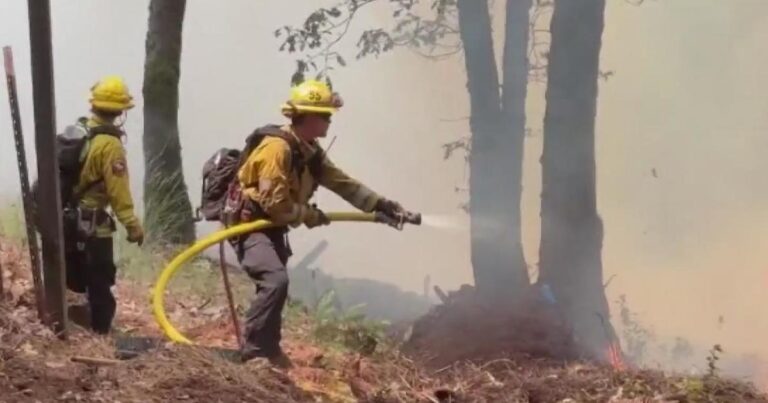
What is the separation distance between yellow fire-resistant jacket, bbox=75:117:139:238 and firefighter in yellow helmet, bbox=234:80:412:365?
2.40 feet

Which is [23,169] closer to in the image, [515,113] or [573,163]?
[573,163]

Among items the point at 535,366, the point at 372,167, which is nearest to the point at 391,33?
the point at 372,167

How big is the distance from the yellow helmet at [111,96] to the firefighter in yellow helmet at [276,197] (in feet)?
3.08

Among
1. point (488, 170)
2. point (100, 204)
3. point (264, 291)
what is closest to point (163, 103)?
point (488, 170)

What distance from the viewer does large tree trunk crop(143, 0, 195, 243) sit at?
397 inches

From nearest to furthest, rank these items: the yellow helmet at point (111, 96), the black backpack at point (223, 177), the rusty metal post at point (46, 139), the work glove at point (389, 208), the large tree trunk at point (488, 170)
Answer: the rusty metal post at point (46, 139), the black backpack at point (223, 177), the work glove at point (389, 208), the yellow helmet at point (111, 96), the large tree trunk at point (488, 170)

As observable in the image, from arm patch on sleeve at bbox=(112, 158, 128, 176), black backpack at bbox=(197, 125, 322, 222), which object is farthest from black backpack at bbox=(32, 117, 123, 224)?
black backpack at bbox=(197, 125, 322, 222)

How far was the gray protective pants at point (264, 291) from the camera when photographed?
5953mm

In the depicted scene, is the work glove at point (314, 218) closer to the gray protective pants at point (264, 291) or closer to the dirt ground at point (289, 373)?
the gray protective pants at point (264, 291)

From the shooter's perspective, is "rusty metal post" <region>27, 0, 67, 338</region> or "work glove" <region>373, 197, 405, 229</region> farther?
"work glove" <region>373, 197, 405, 229</region>

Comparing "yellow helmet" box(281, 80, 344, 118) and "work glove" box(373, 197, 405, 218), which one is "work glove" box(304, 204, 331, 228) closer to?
"work glove" box(373, 197, 405, 218)

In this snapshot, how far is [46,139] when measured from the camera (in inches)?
223

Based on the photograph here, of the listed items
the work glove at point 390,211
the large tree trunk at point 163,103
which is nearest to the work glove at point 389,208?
the work glove at point 390,211

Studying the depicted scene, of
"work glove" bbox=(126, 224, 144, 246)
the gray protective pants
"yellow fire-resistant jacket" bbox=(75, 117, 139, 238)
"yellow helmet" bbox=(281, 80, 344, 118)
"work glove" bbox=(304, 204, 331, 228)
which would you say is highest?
"yellow helmet" bbox=(281, 80, 344, 118)
